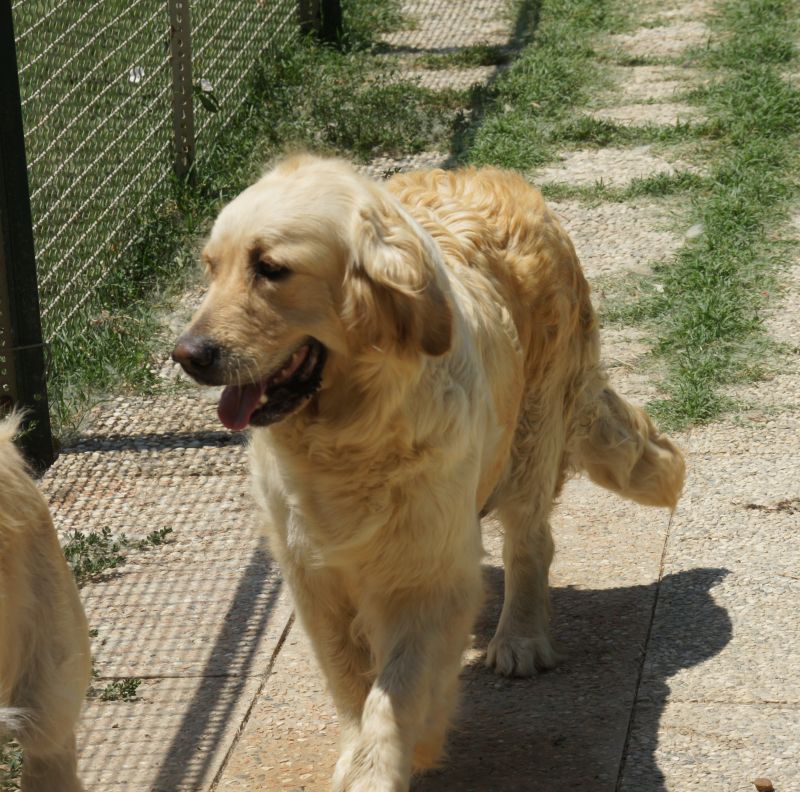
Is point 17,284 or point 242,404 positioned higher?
point 242,404

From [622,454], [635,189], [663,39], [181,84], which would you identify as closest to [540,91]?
[663,39]

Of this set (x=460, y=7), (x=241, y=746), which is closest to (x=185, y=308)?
(x=241, y=746)

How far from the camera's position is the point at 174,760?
426 centimetres

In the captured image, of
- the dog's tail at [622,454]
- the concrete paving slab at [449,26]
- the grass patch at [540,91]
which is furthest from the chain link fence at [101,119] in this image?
the dog's tail at [622,454]

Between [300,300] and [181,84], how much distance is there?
5.63 metres

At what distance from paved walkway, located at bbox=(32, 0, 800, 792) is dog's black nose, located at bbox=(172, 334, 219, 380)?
52.2 inches

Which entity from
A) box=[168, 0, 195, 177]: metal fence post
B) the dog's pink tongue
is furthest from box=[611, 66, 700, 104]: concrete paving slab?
the dog's pink tongue

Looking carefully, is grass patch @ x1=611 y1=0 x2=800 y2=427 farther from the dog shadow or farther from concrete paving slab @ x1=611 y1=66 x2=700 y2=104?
the dog shadow

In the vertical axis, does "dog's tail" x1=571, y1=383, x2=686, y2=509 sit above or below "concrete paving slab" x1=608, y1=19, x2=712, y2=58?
above

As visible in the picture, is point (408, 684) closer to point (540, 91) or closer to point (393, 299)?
point (393, 299)

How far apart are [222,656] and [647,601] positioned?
4.89 feet

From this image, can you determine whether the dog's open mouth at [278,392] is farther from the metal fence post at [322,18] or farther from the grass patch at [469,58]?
the metal fence post at [322,18]

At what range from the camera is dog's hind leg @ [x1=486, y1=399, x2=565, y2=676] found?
4.74 meters

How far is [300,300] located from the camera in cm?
358
